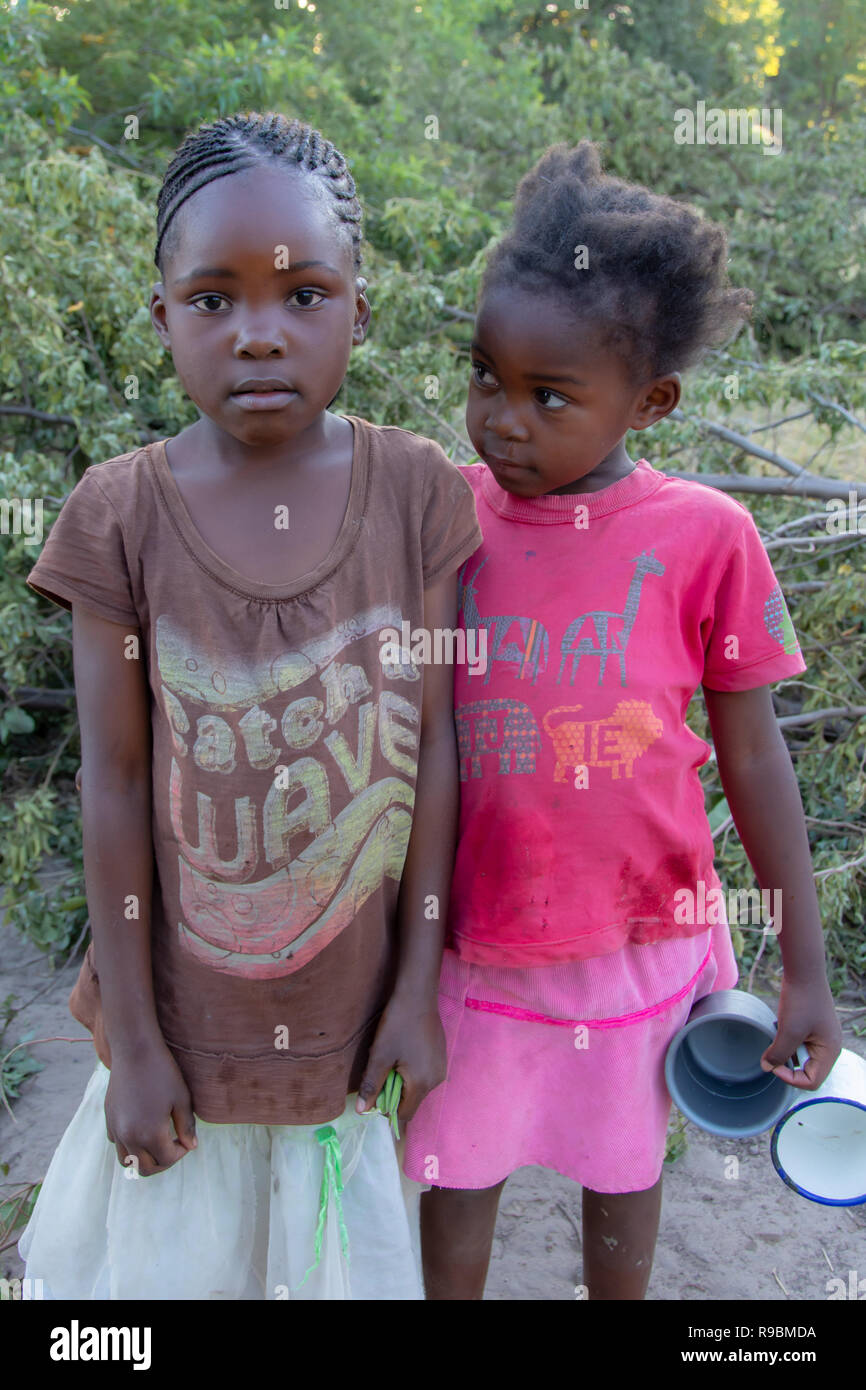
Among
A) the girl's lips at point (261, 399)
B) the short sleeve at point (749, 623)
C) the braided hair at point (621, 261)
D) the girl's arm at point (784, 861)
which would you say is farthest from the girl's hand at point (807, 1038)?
the girl's lips at point (261, 399)

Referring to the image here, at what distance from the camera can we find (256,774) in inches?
50.7

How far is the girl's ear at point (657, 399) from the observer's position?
1503 mm

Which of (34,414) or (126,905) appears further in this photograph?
(34,414)

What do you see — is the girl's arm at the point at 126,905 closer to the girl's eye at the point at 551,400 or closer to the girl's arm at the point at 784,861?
the girl's eye at the point at 551,400

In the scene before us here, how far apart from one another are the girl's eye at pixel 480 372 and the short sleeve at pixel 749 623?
396mm

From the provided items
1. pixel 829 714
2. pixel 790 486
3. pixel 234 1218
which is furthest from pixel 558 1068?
pixel 790 486

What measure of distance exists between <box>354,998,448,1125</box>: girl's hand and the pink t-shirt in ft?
0.47

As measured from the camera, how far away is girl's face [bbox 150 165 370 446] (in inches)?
46.3

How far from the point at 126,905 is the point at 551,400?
830mm

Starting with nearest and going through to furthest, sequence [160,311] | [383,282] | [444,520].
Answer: [160,311] < [444,520] < [383,282]

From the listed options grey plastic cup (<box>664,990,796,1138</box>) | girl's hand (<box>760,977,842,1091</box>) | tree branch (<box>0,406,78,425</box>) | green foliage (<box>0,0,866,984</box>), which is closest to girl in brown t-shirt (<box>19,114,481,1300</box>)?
grey plastic cup (<box>664,990,796,1138</box>)

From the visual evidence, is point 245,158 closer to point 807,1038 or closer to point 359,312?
point 359,312

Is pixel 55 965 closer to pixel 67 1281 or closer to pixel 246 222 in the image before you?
pixel 67 1281

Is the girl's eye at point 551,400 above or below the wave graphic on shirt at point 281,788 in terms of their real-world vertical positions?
above
